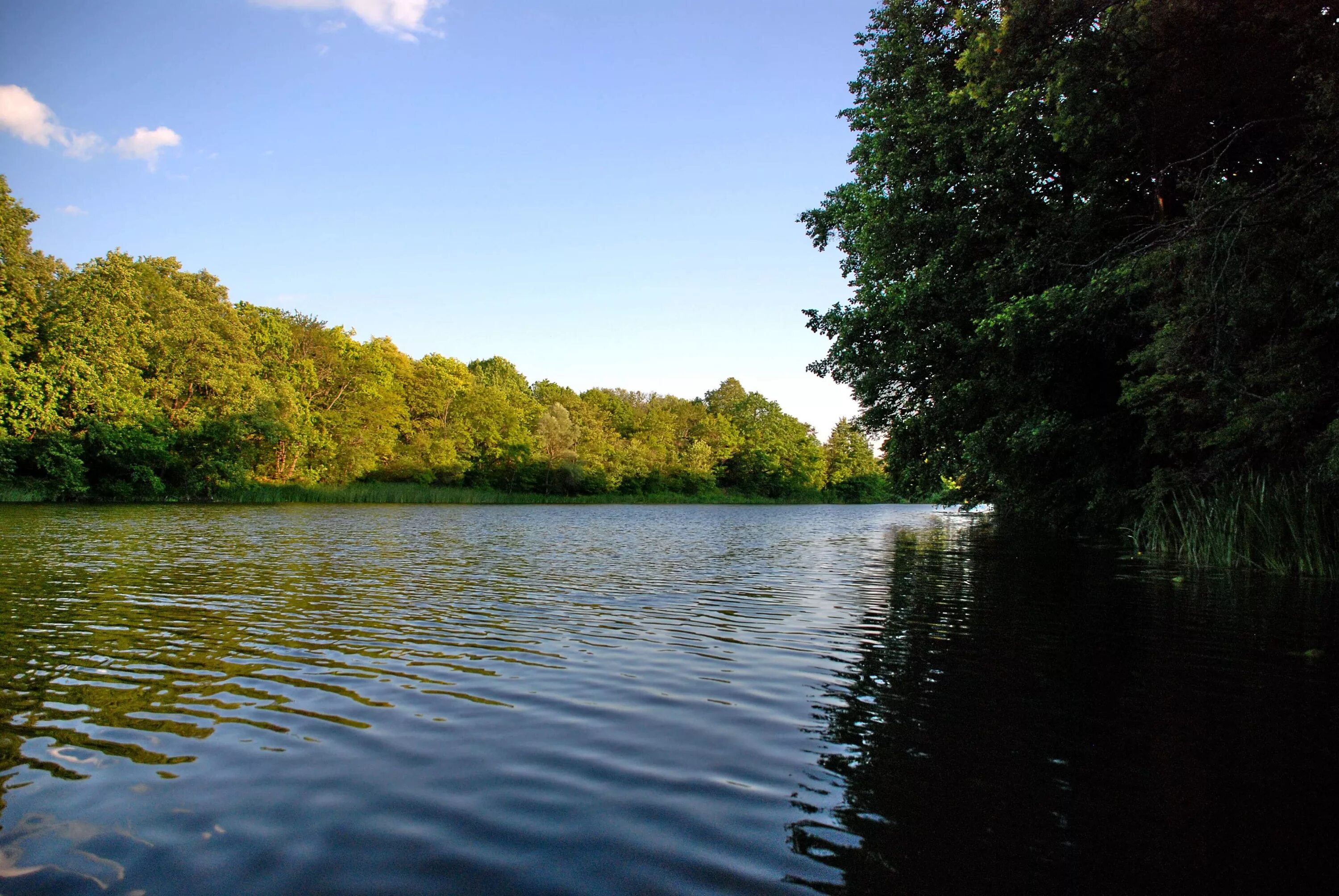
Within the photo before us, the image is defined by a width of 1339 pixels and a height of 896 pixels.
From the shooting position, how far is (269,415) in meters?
51.7

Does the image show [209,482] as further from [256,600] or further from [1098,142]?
[1098,142]

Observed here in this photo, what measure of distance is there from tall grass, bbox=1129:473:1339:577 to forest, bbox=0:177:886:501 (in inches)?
905

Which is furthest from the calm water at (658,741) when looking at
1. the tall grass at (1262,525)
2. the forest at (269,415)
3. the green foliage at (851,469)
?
the green foliage at (851,469)

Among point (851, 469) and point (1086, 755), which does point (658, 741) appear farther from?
point (851, 469)

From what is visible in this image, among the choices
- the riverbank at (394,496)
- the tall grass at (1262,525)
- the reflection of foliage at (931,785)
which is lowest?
the riverbank at (394,496)

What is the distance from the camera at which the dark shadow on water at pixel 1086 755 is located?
11.6 feet

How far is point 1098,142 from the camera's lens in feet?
49.4

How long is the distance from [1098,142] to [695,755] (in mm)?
15484

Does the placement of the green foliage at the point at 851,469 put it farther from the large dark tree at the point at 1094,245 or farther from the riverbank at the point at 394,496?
the large dark tree at the point at 1094,245

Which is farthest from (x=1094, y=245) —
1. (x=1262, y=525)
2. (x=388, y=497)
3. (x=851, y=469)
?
→ (x=851, y=469)

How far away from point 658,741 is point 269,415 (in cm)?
5410

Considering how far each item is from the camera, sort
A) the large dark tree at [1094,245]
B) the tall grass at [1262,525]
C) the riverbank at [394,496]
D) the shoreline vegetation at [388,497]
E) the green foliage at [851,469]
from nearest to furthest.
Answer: the large dark tree at [1094,245] < the tall grass at [1262,525] < the shoreline vegetation at [388,497] < the riverbank at [394,496] < the green foliage at [851,469]

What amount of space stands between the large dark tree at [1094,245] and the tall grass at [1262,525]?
563 mm

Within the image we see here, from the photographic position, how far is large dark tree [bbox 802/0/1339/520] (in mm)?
11000
